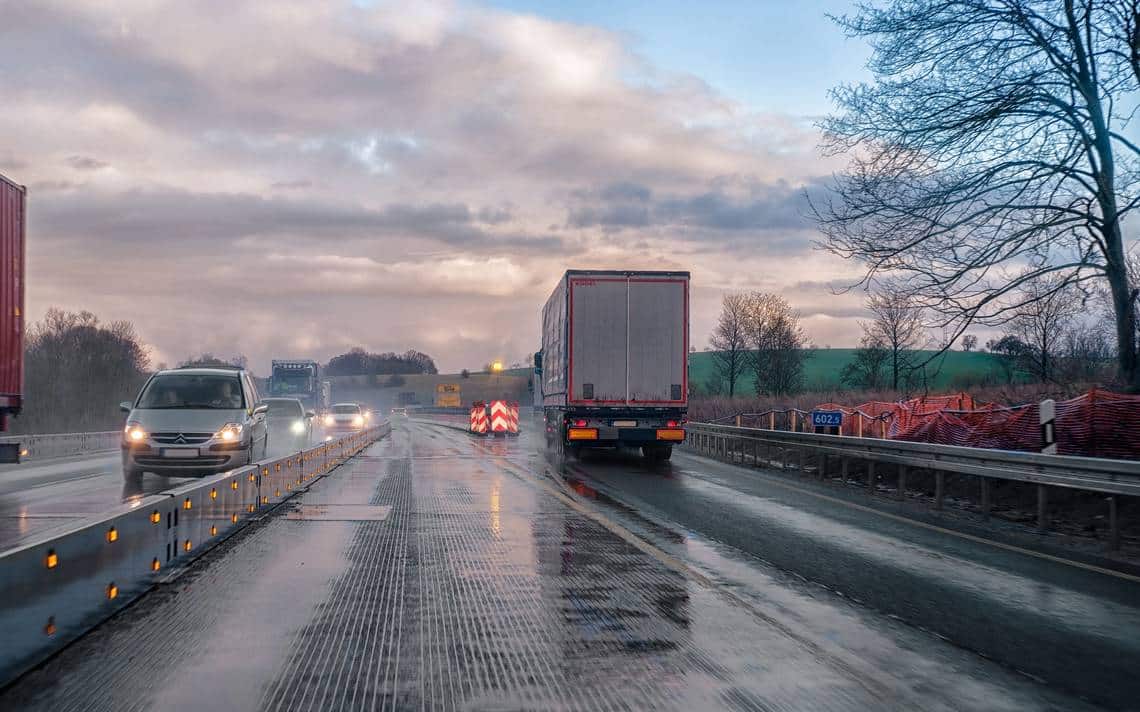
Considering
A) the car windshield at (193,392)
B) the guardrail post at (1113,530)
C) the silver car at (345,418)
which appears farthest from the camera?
the silver car at (345,418)

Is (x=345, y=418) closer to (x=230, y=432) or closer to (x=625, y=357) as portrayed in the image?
(x=625, y=357)

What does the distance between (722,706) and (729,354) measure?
72.3 meters

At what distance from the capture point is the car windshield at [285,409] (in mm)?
34987

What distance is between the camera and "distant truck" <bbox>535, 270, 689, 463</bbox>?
23453 millimetres

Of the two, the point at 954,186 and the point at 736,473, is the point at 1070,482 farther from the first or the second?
the point at 736,473

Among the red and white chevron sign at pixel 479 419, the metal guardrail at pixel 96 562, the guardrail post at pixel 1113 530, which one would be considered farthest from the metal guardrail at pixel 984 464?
the red and white chevron sign at pixel 479 419

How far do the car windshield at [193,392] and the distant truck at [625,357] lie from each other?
8143 mm

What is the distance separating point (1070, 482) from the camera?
466 inches

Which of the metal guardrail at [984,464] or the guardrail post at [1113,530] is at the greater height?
the metal guardrail at [984,464]

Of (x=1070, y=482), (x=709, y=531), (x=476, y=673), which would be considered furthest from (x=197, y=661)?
(x=1070, y=482)

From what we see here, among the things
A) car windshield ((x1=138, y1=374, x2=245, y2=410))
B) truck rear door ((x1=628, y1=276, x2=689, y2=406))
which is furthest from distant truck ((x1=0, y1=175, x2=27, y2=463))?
truck rear door ((x1=628, y1=276, x2=689, y2=406))

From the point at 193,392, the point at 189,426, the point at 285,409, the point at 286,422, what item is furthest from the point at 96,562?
the point at 285,409

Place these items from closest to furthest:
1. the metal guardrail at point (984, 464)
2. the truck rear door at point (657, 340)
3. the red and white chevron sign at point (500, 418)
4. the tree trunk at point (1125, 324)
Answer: the metal guardrail at point (984, 464) → the tree trunk at point (1125, 324) → the truck rear door at point (657, 340) → the red and white chevron sign at point (500, 418)

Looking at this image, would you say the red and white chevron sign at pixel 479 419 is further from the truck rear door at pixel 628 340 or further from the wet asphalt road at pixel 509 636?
the wet asphalt road at pixel 509 636
